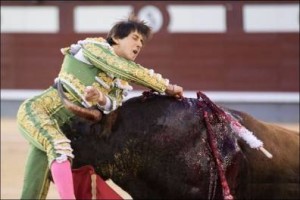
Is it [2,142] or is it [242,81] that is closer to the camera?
[2,142]

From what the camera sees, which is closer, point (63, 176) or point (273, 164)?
point (63, 176)

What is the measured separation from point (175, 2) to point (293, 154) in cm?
683

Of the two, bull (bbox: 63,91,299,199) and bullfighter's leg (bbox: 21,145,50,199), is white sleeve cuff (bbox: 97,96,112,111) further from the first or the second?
bullfighter's leg (bbox: 21,145,50,199)

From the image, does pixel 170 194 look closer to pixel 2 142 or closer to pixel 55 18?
pixel 2 142

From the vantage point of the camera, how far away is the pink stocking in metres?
2.15

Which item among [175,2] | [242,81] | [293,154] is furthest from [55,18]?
[293,154]

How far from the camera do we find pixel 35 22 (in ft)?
31.4

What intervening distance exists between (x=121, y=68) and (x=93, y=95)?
12 cm

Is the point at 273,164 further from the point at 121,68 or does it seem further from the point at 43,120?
the point at 43,120

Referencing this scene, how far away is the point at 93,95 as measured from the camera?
7.24 feet

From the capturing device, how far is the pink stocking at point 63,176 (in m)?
2.15

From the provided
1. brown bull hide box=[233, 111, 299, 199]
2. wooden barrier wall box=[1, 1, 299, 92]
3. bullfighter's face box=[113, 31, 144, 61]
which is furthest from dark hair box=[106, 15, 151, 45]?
wooden barrier wall box=[1, 1, 299, 92]

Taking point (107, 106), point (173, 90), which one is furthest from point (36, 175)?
point (173, 90)

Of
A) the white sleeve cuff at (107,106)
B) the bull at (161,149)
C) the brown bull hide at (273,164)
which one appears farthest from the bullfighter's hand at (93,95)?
the brown bull hide at (273,164)
